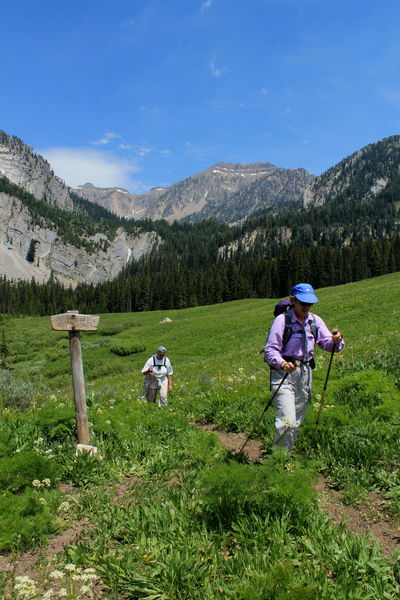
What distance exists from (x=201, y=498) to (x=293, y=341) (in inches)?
120

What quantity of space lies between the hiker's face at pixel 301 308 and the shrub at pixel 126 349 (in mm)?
37476

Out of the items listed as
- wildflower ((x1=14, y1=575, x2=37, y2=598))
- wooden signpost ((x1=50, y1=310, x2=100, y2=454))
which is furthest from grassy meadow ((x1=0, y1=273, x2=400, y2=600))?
wooden signpost ((x1=50, y1=310, x2=100, y2=454))

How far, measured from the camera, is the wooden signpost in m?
8.32

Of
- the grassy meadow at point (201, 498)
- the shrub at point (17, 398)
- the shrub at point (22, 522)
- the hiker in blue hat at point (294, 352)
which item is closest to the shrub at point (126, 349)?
the shrub at point (17, 398)

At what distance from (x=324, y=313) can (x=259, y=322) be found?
7624 mm

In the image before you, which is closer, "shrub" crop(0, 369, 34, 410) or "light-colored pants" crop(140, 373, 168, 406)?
"light-colored pants" crop(140, 373, 168, 406)

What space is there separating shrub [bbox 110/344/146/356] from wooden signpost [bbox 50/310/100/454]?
3497 centimetres

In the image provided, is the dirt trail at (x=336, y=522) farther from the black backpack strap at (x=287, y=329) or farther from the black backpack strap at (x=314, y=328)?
the black backpack strap at (x=314, y=328)

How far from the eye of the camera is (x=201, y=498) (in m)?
5.53

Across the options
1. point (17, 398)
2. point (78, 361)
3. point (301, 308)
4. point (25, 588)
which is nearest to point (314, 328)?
point (301, 308)

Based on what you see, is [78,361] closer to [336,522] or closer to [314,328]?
[314,328]

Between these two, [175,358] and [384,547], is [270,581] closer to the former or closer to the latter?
[384,547]

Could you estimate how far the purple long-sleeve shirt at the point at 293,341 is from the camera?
6.88 m

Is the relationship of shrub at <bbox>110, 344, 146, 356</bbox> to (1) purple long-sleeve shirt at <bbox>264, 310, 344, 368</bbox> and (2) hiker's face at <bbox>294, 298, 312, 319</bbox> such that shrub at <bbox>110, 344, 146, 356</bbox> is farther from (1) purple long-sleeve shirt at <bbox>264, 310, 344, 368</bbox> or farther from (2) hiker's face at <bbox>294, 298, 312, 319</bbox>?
(2) hiker's face at <bbox>294, 298, 312, 319</bbox>
